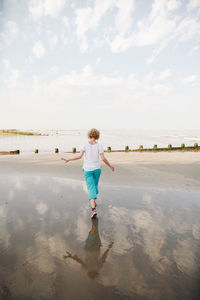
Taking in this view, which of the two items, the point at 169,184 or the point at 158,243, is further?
the point at 169,184

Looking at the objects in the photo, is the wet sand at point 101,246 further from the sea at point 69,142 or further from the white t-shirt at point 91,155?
the sea at point 69,142

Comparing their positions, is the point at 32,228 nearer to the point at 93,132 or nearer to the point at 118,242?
the point at 118,242

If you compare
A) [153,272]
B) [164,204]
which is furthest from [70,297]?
[164,204]

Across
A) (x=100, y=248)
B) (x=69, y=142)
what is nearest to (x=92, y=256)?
(x=100, y=248)

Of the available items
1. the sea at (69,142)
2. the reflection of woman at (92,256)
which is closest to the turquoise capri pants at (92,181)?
the reflection of woman at (92,256)

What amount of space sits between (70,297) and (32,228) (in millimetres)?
1883

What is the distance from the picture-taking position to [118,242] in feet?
10.8

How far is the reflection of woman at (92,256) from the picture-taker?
2607 mm

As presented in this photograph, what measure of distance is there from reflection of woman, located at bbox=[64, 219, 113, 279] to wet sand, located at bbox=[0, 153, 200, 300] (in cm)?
1

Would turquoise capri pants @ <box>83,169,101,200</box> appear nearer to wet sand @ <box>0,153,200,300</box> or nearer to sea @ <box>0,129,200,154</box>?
wet sand @ <box>0,153,200,300</box>

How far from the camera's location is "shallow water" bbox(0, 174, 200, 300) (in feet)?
7.49

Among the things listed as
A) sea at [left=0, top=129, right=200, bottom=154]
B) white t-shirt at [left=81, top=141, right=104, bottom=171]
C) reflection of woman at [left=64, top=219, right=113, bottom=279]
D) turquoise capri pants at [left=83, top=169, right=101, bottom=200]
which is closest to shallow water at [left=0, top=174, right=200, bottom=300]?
reflection of woman at [left=64, top=219, right=113, bottom=279]

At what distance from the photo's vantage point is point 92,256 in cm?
290

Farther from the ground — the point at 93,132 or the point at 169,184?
the point at 93,132
